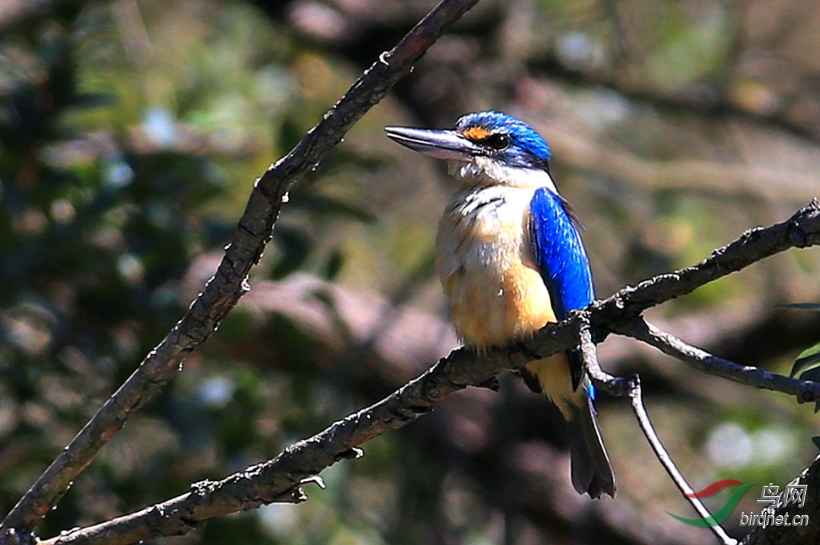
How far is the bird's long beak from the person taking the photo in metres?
3.09

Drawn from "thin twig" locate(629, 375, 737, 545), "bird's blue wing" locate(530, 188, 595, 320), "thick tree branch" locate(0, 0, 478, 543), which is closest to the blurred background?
"bird's blue wing" locate(530, 188, 595, 320)

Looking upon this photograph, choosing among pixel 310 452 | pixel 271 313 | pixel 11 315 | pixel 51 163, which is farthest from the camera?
pixel 271 313

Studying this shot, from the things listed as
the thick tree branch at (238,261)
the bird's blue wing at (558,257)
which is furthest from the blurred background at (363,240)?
the thick tree branch at (238,261)

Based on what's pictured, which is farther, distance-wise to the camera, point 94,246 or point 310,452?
point 94,246

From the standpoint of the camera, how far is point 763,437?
5.00m

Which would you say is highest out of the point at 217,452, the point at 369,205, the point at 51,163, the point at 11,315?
the point at 369,205

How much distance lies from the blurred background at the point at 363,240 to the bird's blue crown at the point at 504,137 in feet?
1.60

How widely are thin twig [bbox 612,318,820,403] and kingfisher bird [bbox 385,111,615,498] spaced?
2.66 ft

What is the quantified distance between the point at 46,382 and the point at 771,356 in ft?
10.9

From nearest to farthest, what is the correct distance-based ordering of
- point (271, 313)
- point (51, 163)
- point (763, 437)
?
point (51, 163), point (271, 313), point (763, 437)

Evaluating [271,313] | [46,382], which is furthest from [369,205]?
[46,382]

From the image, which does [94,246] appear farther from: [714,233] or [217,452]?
[714,233]

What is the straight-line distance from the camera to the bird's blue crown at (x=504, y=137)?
134 inches

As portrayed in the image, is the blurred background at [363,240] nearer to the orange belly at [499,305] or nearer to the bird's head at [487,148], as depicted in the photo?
the bird's head at [487,148]
